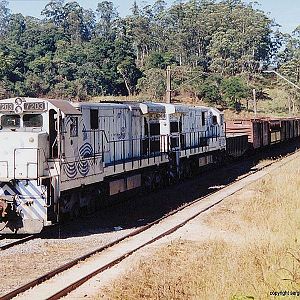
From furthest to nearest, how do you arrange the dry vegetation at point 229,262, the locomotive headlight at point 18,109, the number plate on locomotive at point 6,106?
the number plate on locomotive at point 6,106 → the locomotive headlight at point 18,109 → the dry vegetation at point 229,262

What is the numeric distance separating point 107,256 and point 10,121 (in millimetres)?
4854

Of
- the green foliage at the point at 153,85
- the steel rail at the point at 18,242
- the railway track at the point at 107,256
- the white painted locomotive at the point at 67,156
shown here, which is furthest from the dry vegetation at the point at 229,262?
the green foliage at the point at 153,85

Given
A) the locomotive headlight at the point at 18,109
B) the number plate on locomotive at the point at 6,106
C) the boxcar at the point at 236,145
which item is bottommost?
the boxcar at the point at 236,145

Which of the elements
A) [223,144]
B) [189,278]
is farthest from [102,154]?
[223,144]

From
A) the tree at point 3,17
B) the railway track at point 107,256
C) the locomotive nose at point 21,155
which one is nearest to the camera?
the railway track at point 107,256

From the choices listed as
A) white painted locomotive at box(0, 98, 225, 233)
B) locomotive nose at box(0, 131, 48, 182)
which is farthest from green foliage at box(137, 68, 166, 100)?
locomotive nose at box(0, 131, 48, 182)

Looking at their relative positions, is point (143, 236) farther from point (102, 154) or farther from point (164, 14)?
point (164, 14)

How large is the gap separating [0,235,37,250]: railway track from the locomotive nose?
145 centimetres

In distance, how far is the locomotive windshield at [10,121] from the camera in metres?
14.5

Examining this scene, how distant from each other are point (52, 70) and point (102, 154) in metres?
61.7

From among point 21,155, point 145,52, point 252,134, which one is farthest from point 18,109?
point 145,52

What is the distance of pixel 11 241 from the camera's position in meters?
13.4

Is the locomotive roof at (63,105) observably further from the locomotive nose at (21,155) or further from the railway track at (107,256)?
the railway track at (107,256)

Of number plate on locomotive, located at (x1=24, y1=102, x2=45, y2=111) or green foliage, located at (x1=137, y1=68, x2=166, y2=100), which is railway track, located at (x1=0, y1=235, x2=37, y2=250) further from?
green foliage, located at (x1=137, y1=68, x2=166, y2=100)
